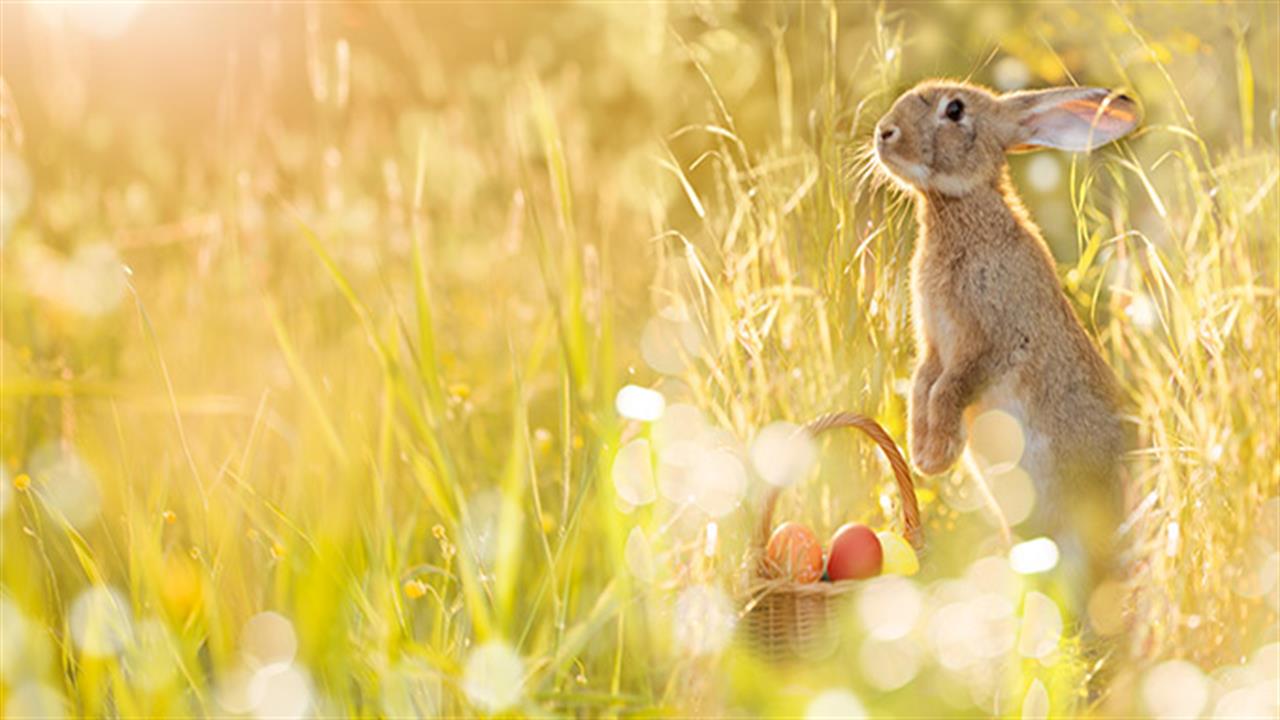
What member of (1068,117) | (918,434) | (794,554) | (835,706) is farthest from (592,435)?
(1068,117)

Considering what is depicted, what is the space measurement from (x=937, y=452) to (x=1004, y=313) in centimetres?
37

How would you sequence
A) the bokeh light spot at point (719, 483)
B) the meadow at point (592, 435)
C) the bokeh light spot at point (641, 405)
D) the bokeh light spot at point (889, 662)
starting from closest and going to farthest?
the meadow at point (592, 435) < the bokeh light spot at point (641, 405) < the bokeh light spot at point (889, 662) < the bokeh light spot at point (719, 483)

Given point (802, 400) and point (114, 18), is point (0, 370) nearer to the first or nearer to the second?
point (802, 400)

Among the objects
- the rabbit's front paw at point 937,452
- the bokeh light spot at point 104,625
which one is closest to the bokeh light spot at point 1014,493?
the rabbit's front paw at point 937,452

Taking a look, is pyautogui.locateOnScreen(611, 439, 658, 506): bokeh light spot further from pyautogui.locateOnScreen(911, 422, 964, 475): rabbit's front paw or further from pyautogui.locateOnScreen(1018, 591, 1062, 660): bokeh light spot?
pyautogui.locateOnScreen(911, 422, 964, 475): rabbit's front paw

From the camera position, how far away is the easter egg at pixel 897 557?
3.32 meters

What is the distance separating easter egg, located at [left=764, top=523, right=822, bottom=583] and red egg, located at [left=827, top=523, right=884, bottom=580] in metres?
0.04

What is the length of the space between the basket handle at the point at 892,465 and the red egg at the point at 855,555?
161mm

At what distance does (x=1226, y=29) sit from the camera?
5348mm

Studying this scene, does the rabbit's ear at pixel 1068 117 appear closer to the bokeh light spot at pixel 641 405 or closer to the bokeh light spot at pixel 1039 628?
the bokeh light spot at pixel 1039 628

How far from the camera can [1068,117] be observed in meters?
3.58

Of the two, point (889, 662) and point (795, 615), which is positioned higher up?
point (795, 615)

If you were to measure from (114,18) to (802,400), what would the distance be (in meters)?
6.41

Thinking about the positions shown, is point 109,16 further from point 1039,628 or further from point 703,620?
point 1039,628
